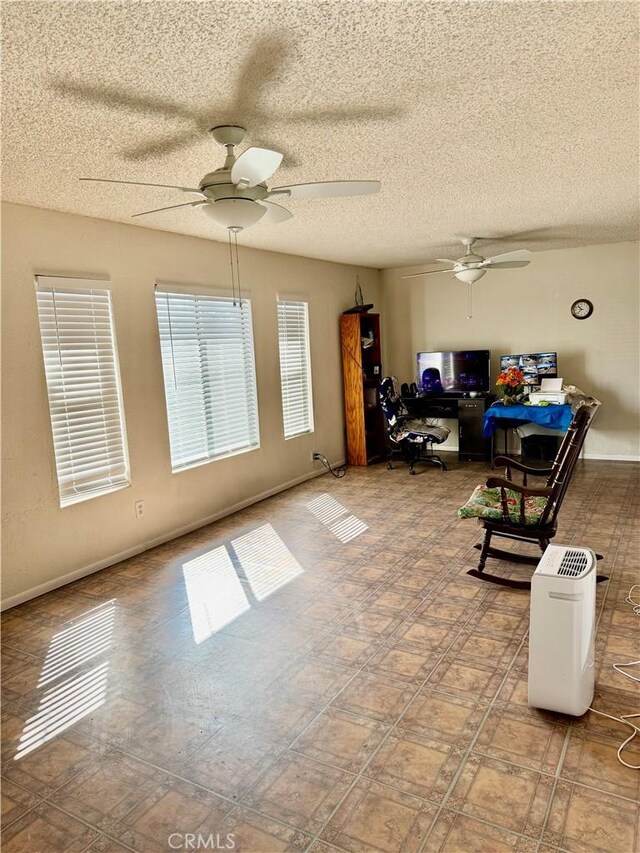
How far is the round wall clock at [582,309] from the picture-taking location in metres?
6.43

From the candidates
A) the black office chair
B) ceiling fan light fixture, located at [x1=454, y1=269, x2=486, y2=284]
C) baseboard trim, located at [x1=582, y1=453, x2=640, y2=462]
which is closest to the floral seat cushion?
ceiling fan light fixture, located at [x1=454, y1=269, x2=486, y2=284]

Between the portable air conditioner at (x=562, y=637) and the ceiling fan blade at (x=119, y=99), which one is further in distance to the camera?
the portable air conditioner at (x=562, y=637)

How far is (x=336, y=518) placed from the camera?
4867mm

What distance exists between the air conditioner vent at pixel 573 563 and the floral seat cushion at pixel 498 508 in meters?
1.02

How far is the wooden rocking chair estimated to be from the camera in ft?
10.7

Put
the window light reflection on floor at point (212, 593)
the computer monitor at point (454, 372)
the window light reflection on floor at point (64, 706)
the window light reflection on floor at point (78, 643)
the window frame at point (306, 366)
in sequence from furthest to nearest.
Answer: the computer monitor at point (454, 372)
the window frame at point (306, 366)
the window light reflection on floor at point (212, 593)
the window light reflection on floor at point (78, 643)
the window light reflection on floor at point (64, 706)

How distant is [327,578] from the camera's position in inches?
143

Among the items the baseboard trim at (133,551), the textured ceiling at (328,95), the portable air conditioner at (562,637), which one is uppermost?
the textured ceiling at (328,95)

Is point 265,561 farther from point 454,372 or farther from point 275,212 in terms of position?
point 454,372

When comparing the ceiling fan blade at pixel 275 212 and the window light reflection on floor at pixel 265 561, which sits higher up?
the ceiling fan blade at pixel 275 212

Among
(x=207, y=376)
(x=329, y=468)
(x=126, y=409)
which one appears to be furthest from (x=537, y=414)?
(x=126, y=409)

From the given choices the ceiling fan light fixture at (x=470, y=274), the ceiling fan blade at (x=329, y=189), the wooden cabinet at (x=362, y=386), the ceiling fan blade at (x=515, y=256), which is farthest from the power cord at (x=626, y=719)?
the wooden cabinet at (x=362, y=386)

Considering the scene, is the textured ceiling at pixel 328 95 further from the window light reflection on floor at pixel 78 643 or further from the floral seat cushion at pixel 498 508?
the window light reflection on floor at pixel 78 643

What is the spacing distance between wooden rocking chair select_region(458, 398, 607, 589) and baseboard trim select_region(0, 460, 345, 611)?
2.33 meters
